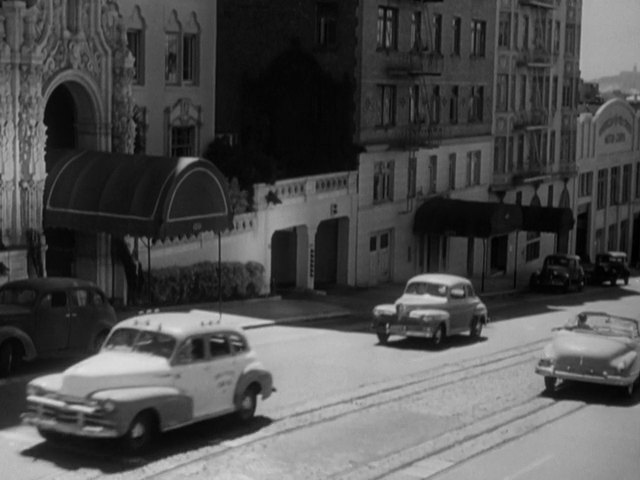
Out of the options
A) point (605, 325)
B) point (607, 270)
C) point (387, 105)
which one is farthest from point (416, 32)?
point (605, 325)

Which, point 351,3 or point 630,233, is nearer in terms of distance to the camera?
point 351,3

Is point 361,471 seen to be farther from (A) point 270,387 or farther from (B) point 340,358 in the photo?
(B) point 340,358

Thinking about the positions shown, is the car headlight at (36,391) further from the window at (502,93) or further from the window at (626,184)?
the window at (626,184)

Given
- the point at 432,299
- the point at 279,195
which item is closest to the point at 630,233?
the point at 279,195

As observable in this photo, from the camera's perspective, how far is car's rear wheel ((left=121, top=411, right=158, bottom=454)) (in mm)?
18469

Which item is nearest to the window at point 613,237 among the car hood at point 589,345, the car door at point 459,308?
the car door at point 459,308

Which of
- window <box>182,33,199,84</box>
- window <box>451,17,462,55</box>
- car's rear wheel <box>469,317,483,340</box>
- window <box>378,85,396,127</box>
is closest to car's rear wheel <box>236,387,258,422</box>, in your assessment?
car's rear wheel <box>469,317,483,340</box>

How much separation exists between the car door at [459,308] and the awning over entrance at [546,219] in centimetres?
2732

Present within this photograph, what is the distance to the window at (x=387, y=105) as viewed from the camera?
52.2 meters

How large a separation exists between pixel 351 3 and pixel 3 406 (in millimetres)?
31348

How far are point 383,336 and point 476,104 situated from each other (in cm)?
3155

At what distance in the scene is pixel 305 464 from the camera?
19000 mm

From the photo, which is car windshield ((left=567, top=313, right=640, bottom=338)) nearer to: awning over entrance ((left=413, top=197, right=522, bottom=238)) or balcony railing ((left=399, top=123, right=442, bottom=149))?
balcony railing ((left=399, top=123, right=442, bottom=149))

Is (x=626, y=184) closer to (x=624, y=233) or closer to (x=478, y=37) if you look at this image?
(x=624, y=233)
